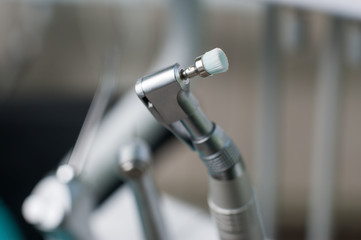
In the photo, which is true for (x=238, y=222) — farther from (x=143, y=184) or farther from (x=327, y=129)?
(x=327, y=129)

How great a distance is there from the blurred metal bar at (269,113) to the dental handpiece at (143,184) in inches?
11.8

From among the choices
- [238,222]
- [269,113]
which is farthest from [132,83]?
[238,222]

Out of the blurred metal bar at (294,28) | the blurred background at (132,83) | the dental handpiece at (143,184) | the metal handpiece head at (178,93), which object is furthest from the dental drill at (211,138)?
the blurred background at (132,83)

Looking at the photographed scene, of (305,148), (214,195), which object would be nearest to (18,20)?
(305,148)

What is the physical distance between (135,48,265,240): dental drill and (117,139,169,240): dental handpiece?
0.10 metres

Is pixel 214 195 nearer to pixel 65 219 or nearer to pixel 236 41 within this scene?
pixel 65 219

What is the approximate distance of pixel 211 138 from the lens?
0.64 ft

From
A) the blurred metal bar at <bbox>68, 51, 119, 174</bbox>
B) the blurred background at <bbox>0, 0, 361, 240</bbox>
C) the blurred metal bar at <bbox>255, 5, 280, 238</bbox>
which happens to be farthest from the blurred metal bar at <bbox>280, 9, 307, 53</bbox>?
the blurred background at <bbox>0, 0, 361, 240</bbox>

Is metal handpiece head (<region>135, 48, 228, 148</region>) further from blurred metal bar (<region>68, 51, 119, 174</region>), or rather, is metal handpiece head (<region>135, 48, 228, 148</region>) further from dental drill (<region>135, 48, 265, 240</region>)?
blurred metal bar (<region>68, 51, 119, 174</region>)

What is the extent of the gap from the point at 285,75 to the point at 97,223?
40.3 inches

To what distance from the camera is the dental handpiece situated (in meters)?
0.31

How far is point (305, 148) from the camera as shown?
1439 millimetres

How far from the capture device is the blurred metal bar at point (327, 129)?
60 cm

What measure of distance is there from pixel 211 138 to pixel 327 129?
50cm
